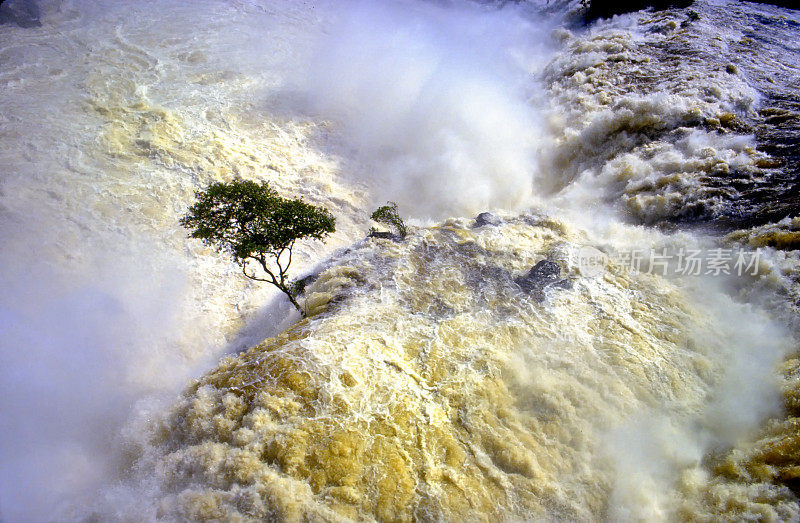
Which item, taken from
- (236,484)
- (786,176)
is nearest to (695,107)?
(786,176)

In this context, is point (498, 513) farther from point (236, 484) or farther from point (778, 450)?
point (778, 450)

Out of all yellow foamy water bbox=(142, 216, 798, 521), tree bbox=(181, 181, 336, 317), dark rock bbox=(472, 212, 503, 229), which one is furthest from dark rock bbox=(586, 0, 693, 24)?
tree bbox=(181, 181, 336, 317)

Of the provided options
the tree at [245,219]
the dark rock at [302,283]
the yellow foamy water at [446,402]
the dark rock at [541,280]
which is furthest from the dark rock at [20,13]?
the dark rock at [541,280]

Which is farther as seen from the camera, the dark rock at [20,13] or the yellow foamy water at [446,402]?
the dark rock at [20,13]

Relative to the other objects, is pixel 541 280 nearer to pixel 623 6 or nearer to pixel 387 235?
pixel 387 235

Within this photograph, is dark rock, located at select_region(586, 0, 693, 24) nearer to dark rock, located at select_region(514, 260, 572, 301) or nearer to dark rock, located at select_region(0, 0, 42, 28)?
dark rock, located at select_region(514, 260, 572, 301)

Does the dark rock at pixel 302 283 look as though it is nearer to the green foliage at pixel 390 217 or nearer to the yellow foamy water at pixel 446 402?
the yellow foamy water at pixel 446 402
